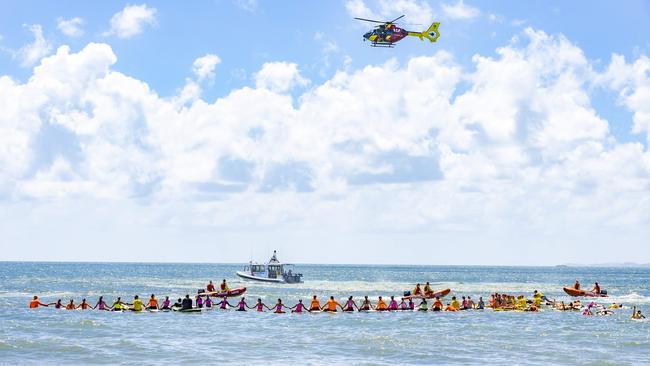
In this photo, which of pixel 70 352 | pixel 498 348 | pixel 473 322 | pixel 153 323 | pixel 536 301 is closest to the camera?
pixel 70 352

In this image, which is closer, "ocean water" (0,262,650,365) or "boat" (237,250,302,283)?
"ocean water" (0,262,650,365)

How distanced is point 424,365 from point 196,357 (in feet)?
26.6

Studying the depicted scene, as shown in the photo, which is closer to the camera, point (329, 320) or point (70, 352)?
point (70, 352)

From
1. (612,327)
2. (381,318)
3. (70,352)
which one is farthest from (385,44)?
(70,352)

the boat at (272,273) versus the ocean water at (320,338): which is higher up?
the boat at (272,273)

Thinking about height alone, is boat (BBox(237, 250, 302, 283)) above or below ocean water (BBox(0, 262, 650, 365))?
above

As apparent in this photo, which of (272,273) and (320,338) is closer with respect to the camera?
(320,338)

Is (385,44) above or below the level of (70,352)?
above

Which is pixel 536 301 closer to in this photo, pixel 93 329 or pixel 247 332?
pixel 247 332

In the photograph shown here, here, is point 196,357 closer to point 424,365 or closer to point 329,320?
point 424,365

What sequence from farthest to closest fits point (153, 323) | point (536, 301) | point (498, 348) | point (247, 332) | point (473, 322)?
1. point (536, 301)
2. point (473, 322)
3. point (153, 323)
4. point (247, 332)
5. point (498, 348)

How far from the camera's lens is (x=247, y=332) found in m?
33.1

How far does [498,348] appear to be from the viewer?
28453 mm

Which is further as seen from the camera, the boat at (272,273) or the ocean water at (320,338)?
the boat at (272,273)
